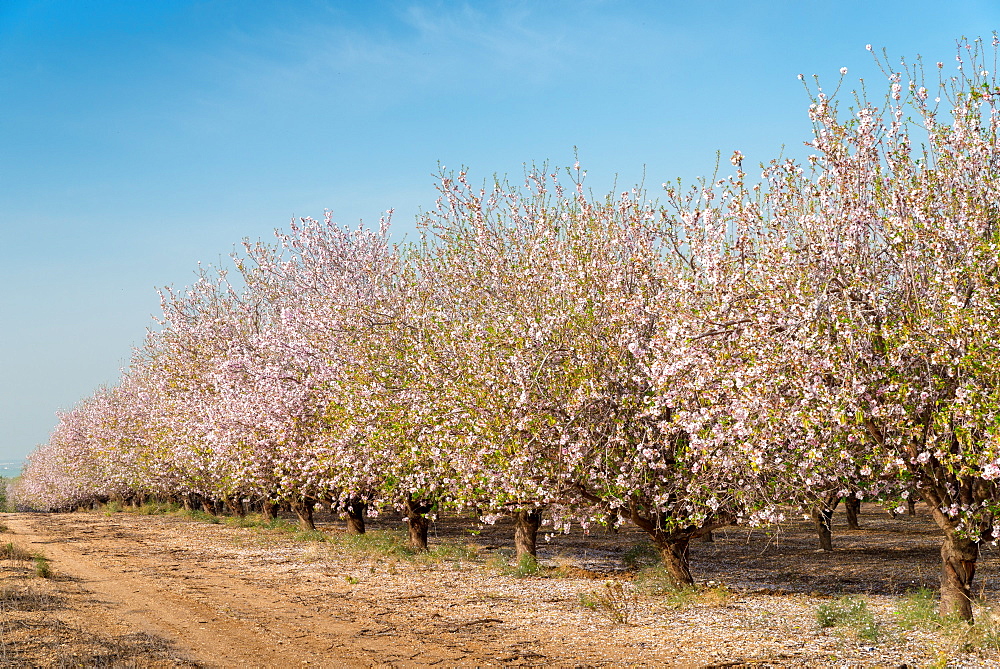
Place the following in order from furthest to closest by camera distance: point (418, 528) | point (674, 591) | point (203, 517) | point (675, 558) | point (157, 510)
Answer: point (157, 510) < point (203, 517) < point (418, 528) < point (675, 558) < point (674, 591)

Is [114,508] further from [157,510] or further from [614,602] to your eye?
[614,602]

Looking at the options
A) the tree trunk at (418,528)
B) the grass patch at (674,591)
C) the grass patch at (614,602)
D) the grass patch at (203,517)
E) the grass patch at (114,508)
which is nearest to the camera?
the grass patch at (614,602)

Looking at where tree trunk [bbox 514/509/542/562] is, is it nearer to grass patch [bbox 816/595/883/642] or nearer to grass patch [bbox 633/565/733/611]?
grass patch [bbox 633/565/733/611]

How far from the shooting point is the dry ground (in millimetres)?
11398

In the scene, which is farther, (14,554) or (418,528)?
(14,554)

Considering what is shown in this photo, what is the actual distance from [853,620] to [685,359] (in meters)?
4.81

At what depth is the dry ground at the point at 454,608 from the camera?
11.4 metres

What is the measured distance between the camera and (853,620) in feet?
40.2

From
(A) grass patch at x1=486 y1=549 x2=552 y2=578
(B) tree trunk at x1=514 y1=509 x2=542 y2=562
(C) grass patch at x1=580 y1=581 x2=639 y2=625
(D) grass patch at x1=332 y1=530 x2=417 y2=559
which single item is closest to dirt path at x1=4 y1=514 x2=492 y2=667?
(C) grass patch at x1=580 y1=581 x2=639 y2=625

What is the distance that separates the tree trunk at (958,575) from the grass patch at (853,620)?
1.09 m

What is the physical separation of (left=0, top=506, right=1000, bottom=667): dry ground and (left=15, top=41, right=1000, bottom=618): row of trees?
5.38 feet

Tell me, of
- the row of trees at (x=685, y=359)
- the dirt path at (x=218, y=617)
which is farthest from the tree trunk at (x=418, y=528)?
the dirt path at (x=218, y=617)

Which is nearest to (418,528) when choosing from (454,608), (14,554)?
(454,608)

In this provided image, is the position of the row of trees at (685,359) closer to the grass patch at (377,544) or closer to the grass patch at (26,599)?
the grass patch at (377,544)
